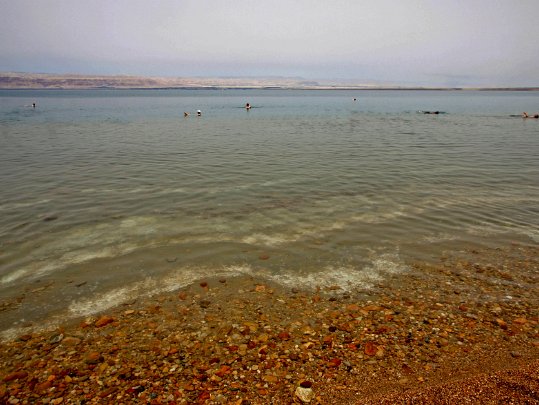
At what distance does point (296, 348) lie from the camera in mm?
8273

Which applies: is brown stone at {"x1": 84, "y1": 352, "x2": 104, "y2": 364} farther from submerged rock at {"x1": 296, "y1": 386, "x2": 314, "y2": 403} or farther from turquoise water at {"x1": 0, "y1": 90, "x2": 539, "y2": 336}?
submerged rock at {"x1": 296, "y1": 386, "x2": 314, "y2": 403}

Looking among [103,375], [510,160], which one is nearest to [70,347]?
[103,375]

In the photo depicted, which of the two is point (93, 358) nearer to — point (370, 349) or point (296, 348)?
point (296, 348)

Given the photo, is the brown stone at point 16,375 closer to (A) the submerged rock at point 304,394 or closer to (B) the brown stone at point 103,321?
(B) the brown stone at point 103,321

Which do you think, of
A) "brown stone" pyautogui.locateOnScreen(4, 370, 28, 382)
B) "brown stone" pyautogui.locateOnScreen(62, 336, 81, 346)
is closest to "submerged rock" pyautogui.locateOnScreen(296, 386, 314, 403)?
"brown stone" pyautogui.locateOnScreen(62, 336, 81, 346)

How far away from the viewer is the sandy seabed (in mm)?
6980

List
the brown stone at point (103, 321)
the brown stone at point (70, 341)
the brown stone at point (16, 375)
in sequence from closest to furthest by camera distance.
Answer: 1. the brown stone at point (16, 375)
2. the brown stone at point (70, 341)
3. the brown stone at point (103, 321)

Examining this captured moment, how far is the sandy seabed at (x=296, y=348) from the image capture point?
698cm

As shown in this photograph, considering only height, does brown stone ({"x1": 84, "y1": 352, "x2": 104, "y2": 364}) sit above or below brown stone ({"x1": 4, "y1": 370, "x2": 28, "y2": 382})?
above

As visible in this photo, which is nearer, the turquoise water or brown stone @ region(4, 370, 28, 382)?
brown stone @ region(4, 370, 28, 382)

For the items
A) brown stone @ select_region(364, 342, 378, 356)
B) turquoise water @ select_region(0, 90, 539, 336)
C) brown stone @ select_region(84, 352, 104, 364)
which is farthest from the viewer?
turquoise water @ select_region(0, 90, 539, 336)

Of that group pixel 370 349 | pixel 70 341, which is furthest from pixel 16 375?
pixel 370 349

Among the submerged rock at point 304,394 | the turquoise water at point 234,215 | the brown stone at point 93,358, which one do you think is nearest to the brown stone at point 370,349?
the submerged rock at point 304,394

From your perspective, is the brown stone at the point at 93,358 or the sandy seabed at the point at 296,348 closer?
the sandy seabed at the point at 296,348
